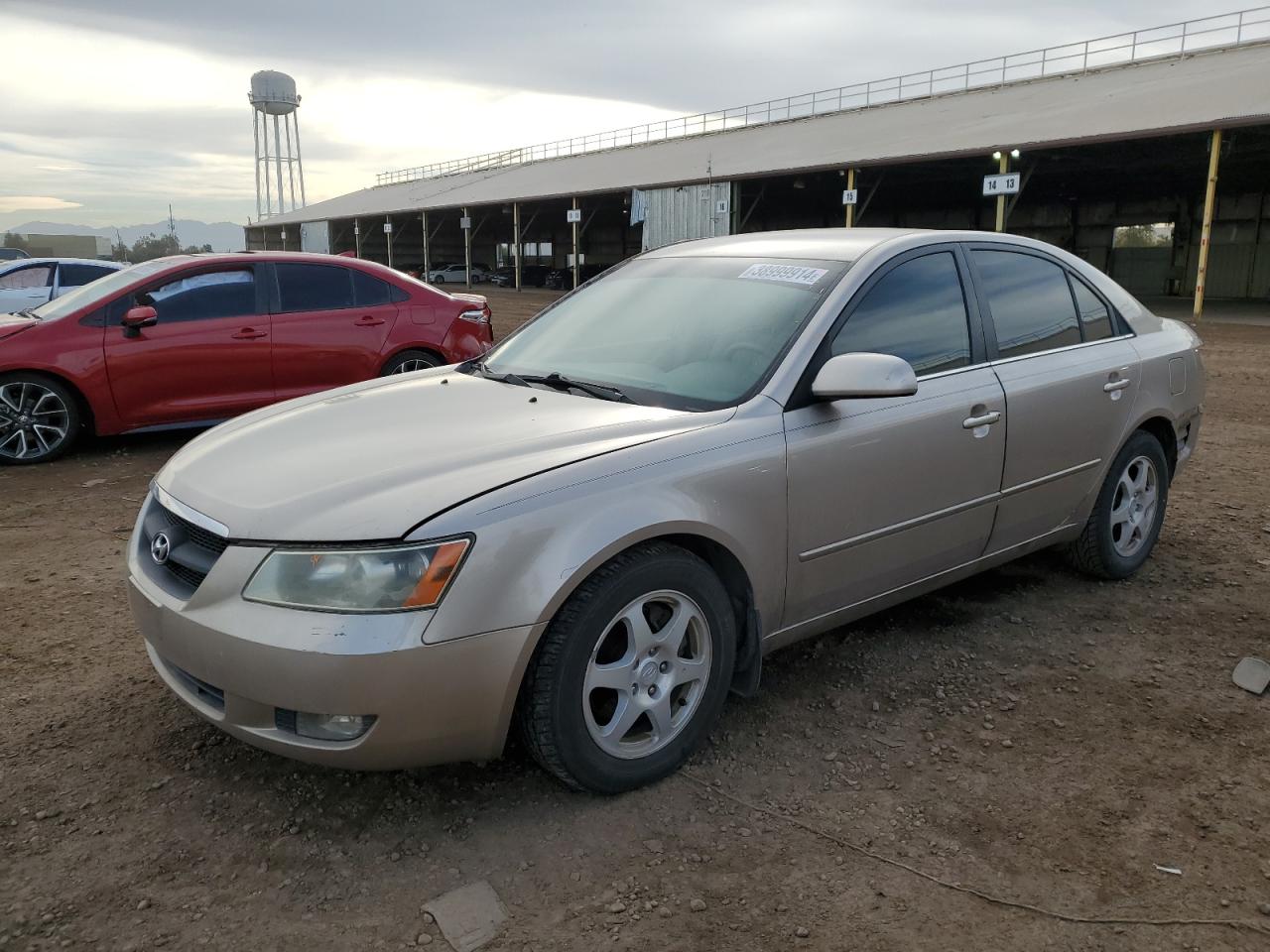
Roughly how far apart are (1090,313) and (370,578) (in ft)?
11.2

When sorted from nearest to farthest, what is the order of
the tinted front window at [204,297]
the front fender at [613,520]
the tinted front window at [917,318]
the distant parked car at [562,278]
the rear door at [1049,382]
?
1. the front fender at [613,520]
2. the tinted front window at [917,318]
3. the rear door at [1049,382]
4. the tinted front window at [204,297]
5. the distant parked car at [562,278]

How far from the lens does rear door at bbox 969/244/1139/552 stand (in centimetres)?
372

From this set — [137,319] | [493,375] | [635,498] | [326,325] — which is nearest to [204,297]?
[137,319]

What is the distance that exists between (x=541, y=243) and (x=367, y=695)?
5641cm

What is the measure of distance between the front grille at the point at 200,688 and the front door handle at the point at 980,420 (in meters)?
2.56

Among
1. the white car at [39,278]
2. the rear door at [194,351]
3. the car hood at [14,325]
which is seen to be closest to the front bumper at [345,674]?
the rear door at [194,351]

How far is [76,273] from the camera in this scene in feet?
39.0

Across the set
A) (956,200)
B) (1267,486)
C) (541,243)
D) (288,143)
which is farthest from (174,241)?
(1267,486)

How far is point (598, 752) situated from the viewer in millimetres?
2604

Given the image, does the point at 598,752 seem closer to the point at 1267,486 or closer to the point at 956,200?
the point at 1267,486

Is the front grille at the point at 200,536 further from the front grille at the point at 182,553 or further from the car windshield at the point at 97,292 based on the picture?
the car windshield at the point at 97,292

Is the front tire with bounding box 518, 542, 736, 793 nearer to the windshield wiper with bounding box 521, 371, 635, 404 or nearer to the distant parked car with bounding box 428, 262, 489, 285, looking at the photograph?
the windshield wiper with bounding box 521, 371, 635, 404

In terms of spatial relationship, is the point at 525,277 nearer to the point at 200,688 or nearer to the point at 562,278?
the point at 562,278

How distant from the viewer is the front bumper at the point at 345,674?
227 centimetres
